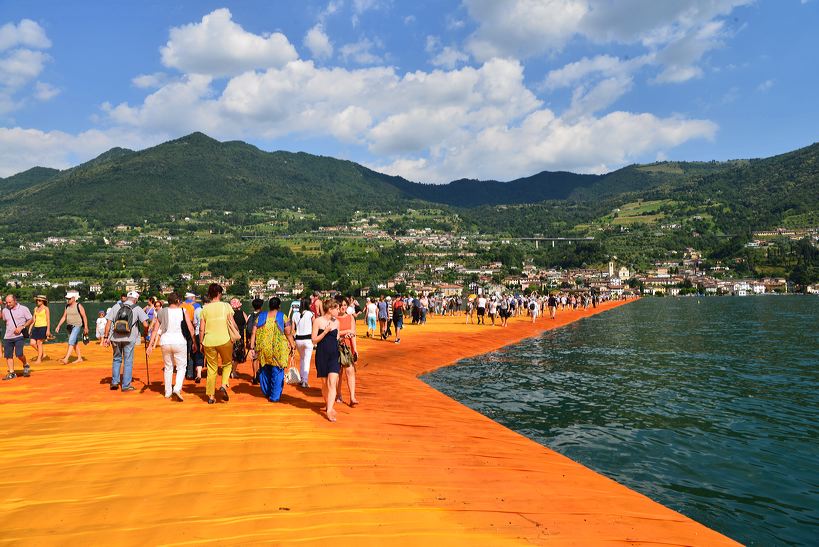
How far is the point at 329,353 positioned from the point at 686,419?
8.11 m

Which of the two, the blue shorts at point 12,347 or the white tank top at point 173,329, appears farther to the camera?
the blue shorts at point 12,347

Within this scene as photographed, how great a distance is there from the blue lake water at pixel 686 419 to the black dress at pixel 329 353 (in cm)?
425

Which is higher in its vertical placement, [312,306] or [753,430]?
[312,306]

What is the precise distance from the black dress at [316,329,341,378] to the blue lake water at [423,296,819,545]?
425 cm

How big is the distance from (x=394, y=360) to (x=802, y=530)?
45.5 feet

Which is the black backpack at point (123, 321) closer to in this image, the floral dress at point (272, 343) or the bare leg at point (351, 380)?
the floral dress at point (272, 343)

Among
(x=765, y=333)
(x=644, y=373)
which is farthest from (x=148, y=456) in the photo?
(x=765, y=333)

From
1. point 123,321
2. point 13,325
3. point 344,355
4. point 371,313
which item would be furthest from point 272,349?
point 371,313

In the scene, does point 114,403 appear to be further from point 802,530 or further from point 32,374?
point 802,530

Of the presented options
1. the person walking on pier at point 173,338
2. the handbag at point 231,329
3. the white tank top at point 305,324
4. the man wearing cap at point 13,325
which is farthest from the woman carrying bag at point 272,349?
the man wearing cap at point 13,325

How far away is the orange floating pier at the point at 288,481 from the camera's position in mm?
4488

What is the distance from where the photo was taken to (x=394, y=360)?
62.0 feet

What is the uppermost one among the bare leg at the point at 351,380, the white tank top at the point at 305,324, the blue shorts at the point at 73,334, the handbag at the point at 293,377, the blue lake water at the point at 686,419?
the white tank top at the point at 305,324

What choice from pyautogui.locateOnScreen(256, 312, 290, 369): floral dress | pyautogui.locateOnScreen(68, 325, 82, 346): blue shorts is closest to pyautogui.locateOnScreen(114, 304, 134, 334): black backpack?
pyautogui.locateOnScreen(256, 312, 290, 369): floral dress
